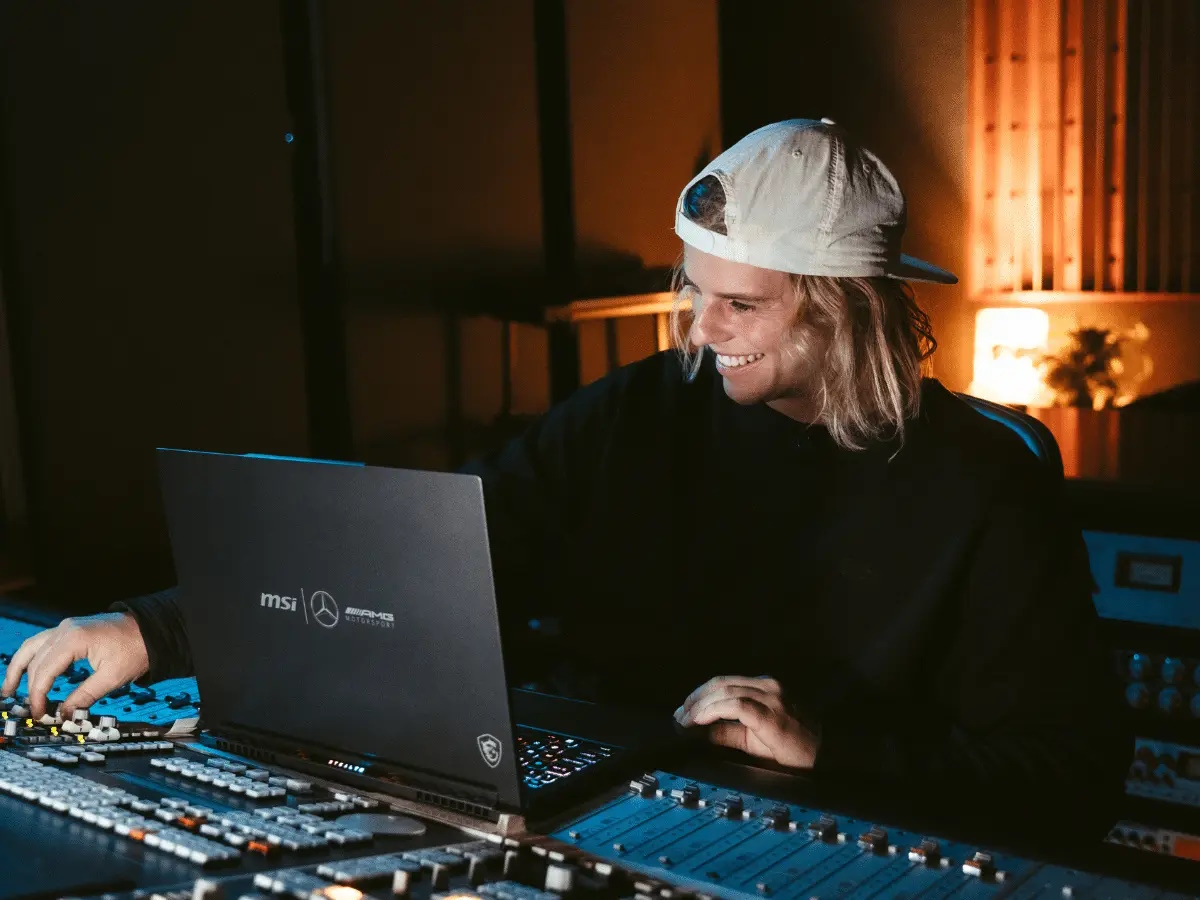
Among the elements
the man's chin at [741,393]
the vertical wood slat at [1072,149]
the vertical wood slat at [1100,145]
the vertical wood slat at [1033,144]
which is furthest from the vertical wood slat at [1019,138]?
the man's chin at [741,393]

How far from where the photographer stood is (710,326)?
58.2 inches

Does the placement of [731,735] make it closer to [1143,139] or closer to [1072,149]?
[1143,139]

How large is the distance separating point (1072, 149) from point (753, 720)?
4.25 metres

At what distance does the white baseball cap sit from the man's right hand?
699 millimetres

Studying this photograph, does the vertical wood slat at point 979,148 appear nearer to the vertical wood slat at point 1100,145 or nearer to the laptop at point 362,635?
the vertical wood slat at point 1100,145

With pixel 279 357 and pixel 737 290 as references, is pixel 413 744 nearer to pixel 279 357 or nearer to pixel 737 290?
pixel 737 290

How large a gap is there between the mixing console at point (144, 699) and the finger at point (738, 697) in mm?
448

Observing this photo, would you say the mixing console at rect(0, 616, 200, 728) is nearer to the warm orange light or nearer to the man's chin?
the man's chin

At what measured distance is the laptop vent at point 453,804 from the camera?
1.01 meters

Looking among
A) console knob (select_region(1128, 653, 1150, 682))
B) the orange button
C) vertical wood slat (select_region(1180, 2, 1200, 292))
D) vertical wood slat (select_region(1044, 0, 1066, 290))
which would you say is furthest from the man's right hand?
vertical wood slat (select_region(1044, 0, 1066, 290))

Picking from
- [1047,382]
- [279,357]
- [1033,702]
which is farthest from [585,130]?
[1033,702]

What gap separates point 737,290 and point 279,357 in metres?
1.29

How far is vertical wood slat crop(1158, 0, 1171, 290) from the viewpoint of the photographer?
15.0 feet

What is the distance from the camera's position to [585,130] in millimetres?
3555
